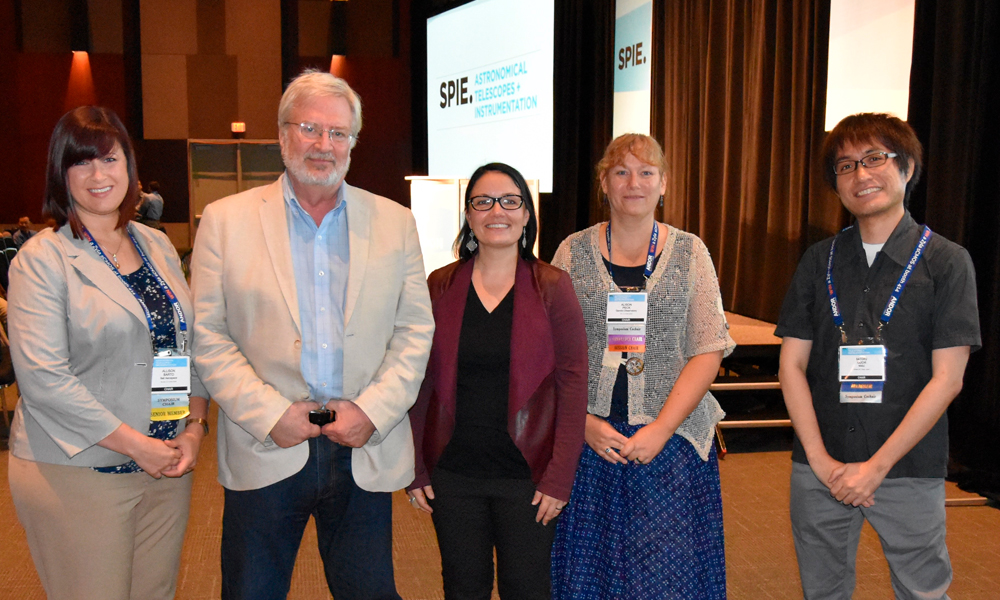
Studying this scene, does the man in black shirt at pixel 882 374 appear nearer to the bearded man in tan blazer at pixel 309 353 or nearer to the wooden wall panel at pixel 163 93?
the bearded man in tan blazer at pixel 309 353

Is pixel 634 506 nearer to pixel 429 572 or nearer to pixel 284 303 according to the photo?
pixel 284 303

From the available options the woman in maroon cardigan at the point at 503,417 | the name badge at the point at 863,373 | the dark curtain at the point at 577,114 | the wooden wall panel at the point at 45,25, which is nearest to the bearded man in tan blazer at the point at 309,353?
the woman in maroon cardigan at the point at 503,417

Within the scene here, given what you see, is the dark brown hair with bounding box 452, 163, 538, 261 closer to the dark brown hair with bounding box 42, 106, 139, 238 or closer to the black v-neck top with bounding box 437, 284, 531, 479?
the black v-neck top with bounding box 437, 284, 531, 479

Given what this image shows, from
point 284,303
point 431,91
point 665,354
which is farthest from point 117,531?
point 431,91

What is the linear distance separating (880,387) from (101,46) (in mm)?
13011

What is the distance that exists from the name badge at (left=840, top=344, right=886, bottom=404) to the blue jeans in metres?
1.22

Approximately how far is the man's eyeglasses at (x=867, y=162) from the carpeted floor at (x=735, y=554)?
5.68ft

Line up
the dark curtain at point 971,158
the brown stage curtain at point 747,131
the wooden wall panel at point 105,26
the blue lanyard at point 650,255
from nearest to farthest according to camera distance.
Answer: the blue lanyard at point 650,255, the dark curtain at point 971,158, the brown stage curtain at point 747,131, the wooden wall panel at point 105,26

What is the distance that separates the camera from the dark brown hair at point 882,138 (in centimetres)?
190

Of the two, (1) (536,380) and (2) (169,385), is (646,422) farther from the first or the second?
(2) (169,385)

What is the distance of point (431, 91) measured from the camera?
9586mm

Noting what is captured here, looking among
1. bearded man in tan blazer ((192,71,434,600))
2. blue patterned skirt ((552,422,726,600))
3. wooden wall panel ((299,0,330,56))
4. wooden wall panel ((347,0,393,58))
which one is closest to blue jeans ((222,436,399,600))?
bearded man in tan blazer ((192,71,434,600))

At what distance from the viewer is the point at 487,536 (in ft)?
6.32

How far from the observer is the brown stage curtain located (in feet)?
16.4
